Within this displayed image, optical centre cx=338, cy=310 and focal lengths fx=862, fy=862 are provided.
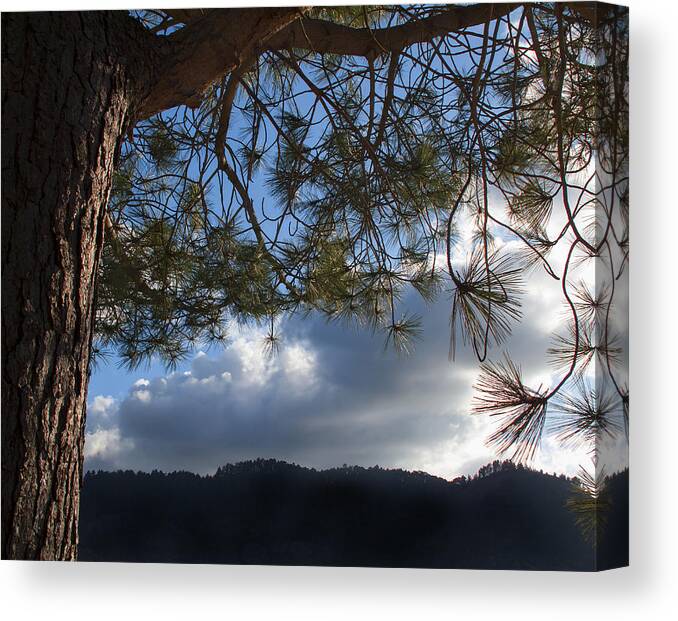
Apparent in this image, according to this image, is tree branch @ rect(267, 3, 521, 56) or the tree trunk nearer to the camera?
the tree trunk

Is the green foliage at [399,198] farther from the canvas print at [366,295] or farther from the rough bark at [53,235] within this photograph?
the rough bark at [53,235]

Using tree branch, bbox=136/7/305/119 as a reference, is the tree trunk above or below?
below

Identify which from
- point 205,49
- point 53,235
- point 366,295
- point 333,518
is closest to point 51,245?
point 53,235

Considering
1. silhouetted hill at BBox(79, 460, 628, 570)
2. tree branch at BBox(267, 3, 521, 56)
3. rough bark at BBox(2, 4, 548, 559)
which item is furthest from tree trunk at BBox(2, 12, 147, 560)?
tree branch at BBox(267, 3, 521, 56)

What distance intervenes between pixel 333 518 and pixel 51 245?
75 cm

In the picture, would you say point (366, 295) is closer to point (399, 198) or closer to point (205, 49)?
point (399, 198)

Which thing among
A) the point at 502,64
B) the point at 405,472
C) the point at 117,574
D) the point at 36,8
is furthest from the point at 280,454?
the point at 36,8

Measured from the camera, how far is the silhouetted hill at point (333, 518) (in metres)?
1.64

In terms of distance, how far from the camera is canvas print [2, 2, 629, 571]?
1624 mm

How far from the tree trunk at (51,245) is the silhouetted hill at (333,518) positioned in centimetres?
28

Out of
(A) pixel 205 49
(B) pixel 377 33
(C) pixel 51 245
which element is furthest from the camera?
(B) pixel 377 33

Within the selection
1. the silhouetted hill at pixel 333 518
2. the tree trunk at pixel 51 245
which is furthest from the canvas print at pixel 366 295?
the tree trunk at pixel 51 245

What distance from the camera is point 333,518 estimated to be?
1.69 meters

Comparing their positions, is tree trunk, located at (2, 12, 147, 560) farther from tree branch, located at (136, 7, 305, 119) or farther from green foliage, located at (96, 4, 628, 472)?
green foliage, located at (96, 4, 628, 472)
